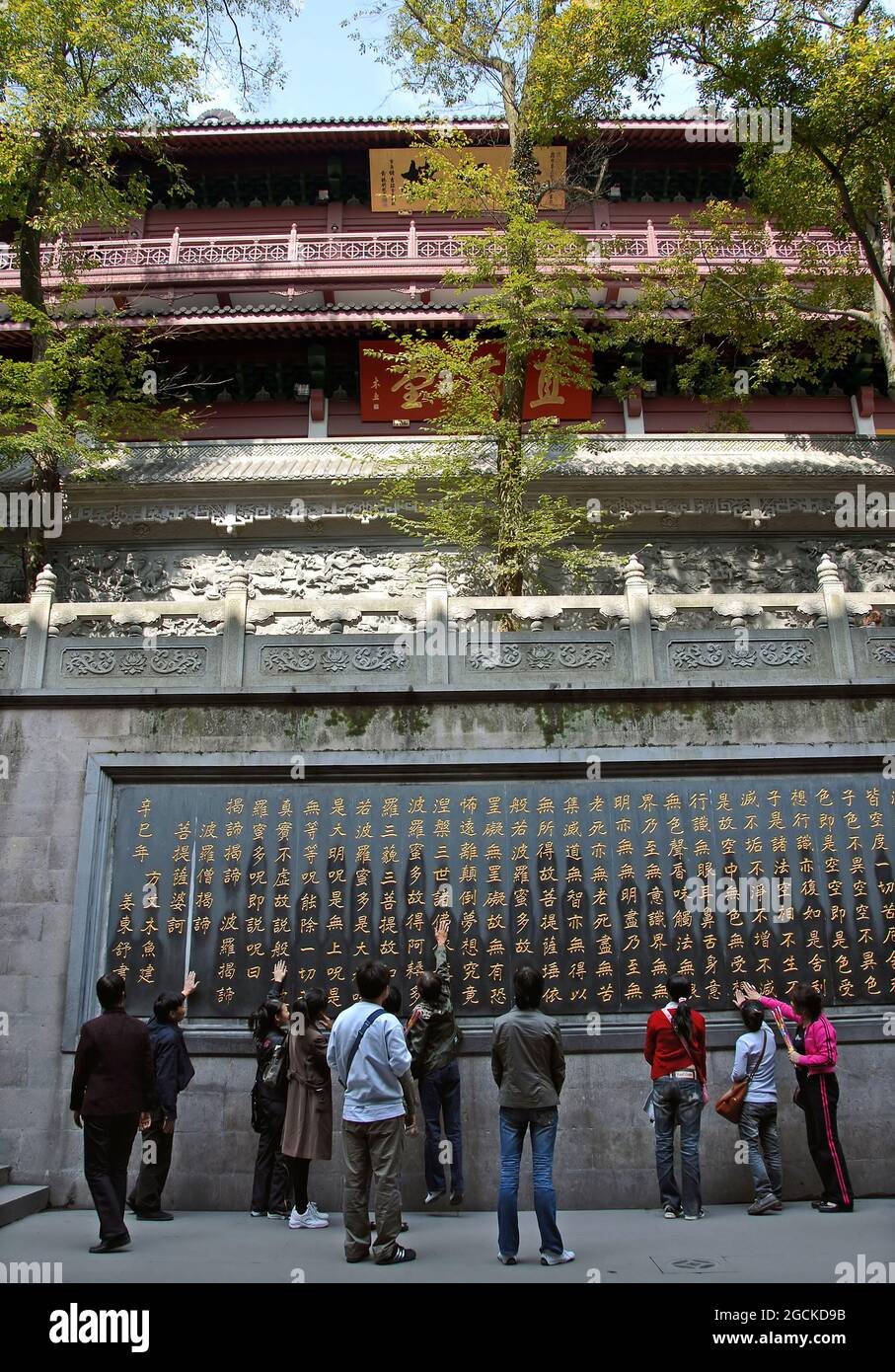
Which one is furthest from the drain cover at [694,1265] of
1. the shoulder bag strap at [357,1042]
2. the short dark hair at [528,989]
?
the shoulder bag strap at [357,1042]

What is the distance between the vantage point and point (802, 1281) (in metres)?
4.02

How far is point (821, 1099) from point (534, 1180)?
231 cm

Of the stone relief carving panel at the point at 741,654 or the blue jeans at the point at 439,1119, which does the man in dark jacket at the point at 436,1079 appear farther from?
the stone relief carving panel at the point at 741,654

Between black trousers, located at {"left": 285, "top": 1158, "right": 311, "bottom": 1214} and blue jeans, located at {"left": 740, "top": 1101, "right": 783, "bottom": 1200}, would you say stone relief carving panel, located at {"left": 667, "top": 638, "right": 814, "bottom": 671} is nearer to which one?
blue jeans, located at {"left": 740, "top": 1101, "right": 783, "bottom": 1200}

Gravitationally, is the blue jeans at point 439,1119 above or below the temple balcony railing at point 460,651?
below

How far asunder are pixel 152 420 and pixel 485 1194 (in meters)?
8.04

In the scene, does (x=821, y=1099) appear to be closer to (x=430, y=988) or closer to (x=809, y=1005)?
(x=809, y=1005)

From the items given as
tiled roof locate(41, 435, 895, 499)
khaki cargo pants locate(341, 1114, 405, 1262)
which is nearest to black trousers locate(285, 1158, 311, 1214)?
khaki cargo pants locate(341, 1114, 405, 1262)

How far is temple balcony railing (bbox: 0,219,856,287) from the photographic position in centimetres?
1264

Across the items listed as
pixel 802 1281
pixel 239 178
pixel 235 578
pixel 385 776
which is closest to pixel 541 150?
pixel 239 178

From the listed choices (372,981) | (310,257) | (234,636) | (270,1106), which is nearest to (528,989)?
(372,981)

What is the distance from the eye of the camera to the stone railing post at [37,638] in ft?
24.2

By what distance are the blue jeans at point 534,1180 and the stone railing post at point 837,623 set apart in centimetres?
416

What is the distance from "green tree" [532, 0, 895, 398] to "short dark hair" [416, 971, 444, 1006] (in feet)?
20.5
